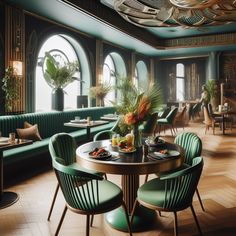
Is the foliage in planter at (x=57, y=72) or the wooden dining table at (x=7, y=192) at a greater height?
the foliage in planter at (x=57, y=72)

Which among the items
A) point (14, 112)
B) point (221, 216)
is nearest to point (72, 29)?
point (14, 112)

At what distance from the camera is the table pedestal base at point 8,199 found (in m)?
3.17

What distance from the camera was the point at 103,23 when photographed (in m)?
6.43

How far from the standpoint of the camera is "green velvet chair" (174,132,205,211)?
2.92m

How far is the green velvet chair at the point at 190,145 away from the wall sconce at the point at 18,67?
3517mm

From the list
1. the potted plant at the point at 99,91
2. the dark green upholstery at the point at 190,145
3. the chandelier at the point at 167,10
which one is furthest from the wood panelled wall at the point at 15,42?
the dark green upholstery at the point at 190,145

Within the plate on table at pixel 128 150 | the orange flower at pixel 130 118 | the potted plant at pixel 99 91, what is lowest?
the plate on table at pixel 128 150

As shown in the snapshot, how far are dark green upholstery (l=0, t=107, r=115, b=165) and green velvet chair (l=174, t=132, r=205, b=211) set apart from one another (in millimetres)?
2290

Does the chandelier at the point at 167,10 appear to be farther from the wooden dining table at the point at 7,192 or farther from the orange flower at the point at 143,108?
the wooden dining table at the point at 7,192

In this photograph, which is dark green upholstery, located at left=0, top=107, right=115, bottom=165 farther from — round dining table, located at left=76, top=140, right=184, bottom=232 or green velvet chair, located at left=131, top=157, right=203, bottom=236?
green velvet chair, located at left=131, top=157, right=203, bottom=236

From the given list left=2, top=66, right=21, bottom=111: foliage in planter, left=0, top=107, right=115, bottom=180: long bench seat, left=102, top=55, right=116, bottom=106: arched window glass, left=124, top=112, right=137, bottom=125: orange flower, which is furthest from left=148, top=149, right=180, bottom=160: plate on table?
left=102, top=55, right=116, bottom=106: arched window glass

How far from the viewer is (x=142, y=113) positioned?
264cm

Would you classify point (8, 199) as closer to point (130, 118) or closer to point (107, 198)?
point (107, 198)

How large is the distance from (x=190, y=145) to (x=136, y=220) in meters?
1.01
